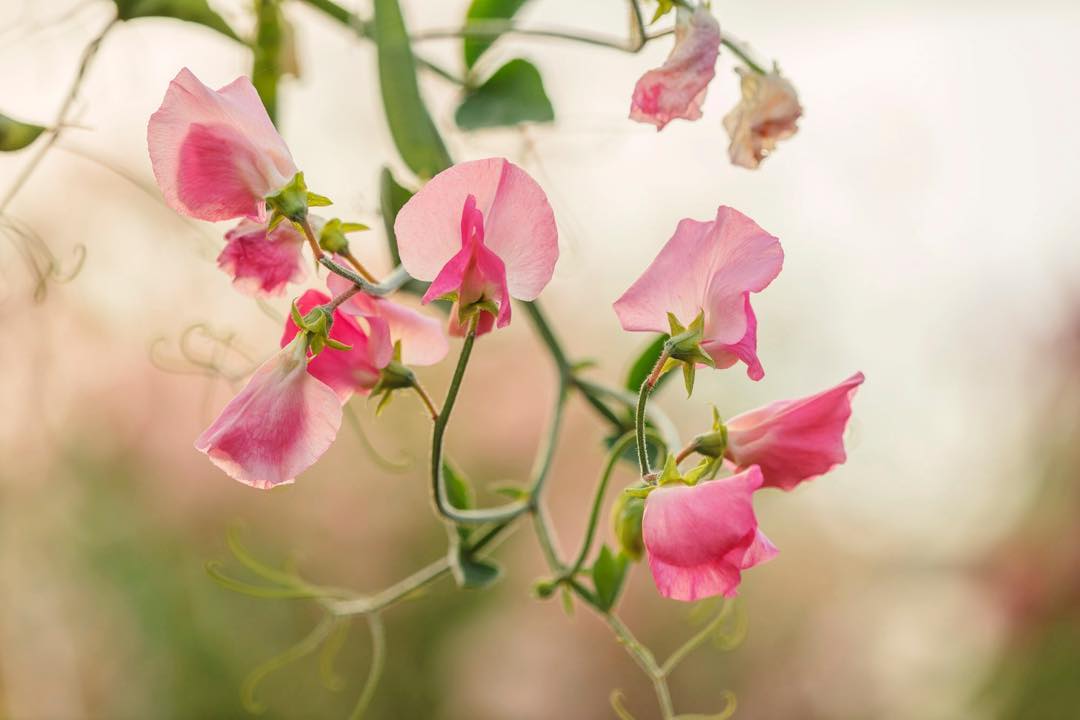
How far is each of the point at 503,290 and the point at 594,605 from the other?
14 centimetres

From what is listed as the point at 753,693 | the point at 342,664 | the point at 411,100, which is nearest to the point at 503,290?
the point at 411,100

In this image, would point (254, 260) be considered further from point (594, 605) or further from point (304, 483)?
point (304, 483)

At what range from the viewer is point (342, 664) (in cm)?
183

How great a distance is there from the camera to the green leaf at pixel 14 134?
29cm

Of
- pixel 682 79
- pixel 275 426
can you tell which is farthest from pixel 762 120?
pixel 275 426

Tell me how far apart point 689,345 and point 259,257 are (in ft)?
0.31

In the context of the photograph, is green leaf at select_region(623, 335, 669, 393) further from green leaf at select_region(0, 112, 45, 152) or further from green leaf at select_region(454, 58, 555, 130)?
green leaf at select_region(0, 112, 45, 152)

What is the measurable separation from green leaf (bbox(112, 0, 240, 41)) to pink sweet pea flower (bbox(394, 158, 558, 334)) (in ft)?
0.52

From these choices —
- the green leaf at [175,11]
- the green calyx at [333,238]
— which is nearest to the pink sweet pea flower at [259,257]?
the green calyx at [333,238]

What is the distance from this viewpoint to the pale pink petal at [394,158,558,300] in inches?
8.4

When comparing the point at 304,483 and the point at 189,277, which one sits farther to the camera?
the point at 304,483

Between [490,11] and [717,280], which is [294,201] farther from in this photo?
Result: [490,11]

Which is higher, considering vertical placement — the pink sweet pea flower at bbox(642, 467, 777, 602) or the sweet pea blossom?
the sweet pea blossom

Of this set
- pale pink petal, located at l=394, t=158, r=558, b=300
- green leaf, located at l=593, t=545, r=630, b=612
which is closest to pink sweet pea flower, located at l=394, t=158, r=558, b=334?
pale pink petal, located at l=394, t=158, r=558, b=300
